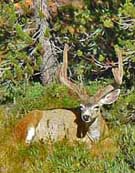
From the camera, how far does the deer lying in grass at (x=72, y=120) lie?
774 cm

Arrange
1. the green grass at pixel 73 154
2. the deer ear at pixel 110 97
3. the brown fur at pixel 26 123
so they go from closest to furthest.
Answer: the green grass at pixel 73 154, the deer ear at pixel 110 97, the brown fur at pixel 26 123

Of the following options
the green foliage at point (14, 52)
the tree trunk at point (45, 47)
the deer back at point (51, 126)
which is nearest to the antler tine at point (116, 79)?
the deer back at point (51, 126)

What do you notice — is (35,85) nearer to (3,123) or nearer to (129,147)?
(3,123)

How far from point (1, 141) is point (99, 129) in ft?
4.75

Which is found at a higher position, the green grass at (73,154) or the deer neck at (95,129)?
the green grass at (73,154)

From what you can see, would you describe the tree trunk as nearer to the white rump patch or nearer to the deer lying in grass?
the deer lying in grass

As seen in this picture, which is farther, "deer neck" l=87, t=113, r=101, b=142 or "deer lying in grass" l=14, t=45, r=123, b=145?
"deer neck" l=87, t=113, r=101, b=142

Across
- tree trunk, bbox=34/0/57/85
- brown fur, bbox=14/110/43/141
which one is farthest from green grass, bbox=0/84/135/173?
tree trunk, bbox=34/0/57/85

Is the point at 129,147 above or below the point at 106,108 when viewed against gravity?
above

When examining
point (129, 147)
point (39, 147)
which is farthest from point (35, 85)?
point (129, 147)

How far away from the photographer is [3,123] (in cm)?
859

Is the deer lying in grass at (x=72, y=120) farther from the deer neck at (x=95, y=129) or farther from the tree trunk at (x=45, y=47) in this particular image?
the tree trunk at (x=45, y=47)

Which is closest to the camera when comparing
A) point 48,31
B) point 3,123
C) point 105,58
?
point 3,123

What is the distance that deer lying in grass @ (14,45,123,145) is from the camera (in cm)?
774
